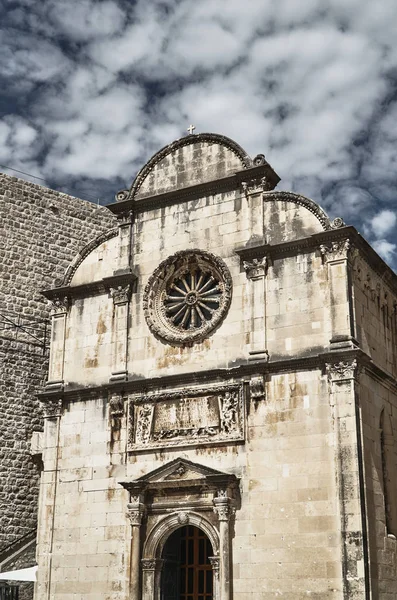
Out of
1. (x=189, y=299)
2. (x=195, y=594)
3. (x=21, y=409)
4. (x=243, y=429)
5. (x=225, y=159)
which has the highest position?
(x=225, y=159)

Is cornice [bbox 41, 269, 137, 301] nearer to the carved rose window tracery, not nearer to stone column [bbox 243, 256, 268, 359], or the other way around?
the carved rose window tracery

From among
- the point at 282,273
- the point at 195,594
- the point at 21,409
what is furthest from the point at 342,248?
the point at 21,409

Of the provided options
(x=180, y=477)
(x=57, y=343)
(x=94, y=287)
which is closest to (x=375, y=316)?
(x=180, y=477)

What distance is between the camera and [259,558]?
1597 cm

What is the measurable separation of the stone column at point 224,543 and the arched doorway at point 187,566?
1.24 meters

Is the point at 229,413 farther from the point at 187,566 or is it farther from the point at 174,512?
the point at 187,566

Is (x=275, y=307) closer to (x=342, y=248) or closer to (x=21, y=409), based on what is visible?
(x=342, y=248)

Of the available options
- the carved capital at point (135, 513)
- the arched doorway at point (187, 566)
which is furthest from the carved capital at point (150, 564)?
the carved capital at point (135, 513)

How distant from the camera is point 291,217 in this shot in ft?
58.9

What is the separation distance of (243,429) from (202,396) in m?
1.33

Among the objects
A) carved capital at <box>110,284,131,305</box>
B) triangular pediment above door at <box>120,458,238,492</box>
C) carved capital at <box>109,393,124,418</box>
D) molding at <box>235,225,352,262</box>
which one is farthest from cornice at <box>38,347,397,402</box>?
molding at <box>235,225,352,262</box>

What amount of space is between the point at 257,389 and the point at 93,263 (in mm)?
6077

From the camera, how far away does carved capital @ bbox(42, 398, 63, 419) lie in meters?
19.6

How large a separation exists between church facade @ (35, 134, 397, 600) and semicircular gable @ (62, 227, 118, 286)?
51 millimetres
